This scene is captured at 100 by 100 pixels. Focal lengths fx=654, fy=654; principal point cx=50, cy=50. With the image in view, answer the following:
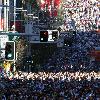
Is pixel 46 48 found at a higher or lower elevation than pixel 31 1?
lower

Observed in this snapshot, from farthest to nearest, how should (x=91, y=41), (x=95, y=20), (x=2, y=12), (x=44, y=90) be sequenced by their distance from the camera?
(x=95, y=20) < (x=91, y=41) < (x=2, y=12) < (x=44, y=90)

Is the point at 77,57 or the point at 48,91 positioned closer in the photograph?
the point at 48,91

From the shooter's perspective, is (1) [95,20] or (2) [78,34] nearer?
(2) [78,34]

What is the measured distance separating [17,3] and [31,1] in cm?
267

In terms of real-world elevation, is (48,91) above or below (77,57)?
above

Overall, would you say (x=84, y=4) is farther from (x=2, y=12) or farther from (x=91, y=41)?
(x=2, y=12)

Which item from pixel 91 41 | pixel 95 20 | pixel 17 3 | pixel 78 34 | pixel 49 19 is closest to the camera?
pixel 17 3

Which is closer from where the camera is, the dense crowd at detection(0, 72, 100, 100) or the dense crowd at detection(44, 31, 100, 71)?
the dense crowd at detection(0, 72, 100, 100)

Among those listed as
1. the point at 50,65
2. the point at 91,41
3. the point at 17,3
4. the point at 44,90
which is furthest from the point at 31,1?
the point at 44,90

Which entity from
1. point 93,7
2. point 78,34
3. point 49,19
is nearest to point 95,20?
point 93,7

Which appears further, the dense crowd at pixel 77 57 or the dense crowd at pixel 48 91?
the dense crowd at pixel 77 57

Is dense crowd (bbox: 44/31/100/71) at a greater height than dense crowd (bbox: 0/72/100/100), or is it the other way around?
dense crowd (bbox: 0/72/100/100)

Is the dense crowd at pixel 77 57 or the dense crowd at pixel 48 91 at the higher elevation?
the dense crowd at pixel 48 91

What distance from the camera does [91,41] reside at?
98.3 m
